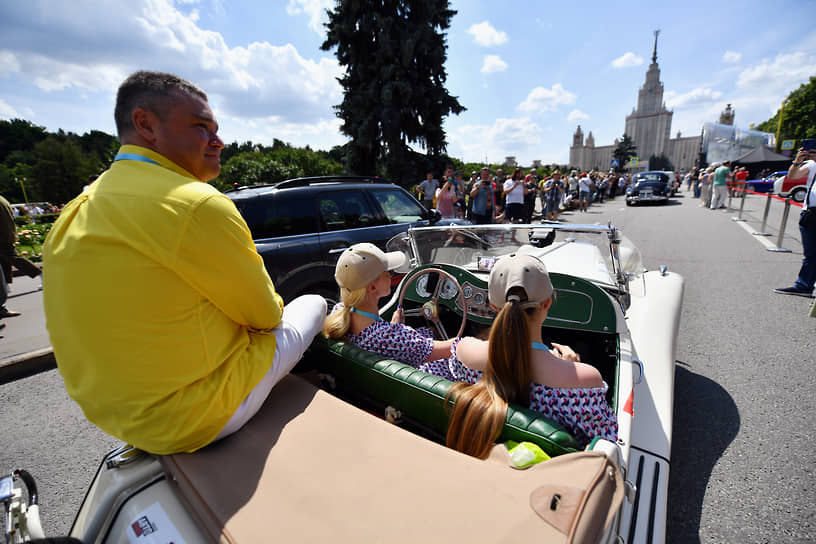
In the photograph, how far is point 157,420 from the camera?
1.19 metres

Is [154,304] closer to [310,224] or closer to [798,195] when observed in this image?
[310,224]

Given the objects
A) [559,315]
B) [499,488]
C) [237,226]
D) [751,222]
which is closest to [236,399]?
[237,226]

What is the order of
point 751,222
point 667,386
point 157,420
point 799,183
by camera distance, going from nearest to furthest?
1. point 157,420
2. point 667,386
3. point 799,183
4. point 751,222

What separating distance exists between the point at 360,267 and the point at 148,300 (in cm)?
99

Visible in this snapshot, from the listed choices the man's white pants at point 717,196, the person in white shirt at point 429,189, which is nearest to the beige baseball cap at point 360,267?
the person in white shirt at point 429,189

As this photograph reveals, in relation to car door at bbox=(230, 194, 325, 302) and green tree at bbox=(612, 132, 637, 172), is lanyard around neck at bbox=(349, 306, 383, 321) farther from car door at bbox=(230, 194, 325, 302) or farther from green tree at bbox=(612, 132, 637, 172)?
green tree at bbox=(612, 132, 637, 172)

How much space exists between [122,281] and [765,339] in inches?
215

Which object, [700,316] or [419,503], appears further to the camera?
[700,316]

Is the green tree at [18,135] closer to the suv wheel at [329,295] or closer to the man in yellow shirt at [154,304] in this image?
the suv wheel at [329,295]

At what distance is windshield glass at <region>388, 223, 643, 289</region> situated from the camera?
2.88m

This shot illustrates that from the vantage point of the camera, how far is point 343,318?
2018 mm

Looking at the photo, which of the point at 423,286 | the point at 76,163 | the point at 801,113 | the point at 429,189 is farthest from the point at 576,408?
the point at 801,113

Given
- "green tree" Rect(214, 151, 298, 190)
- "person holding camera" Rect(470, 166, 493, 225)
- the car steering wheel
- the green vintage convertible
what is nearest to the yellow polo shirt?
the green vintage convertible

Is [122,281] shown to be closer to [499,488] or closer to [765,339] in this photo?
[499,488]
